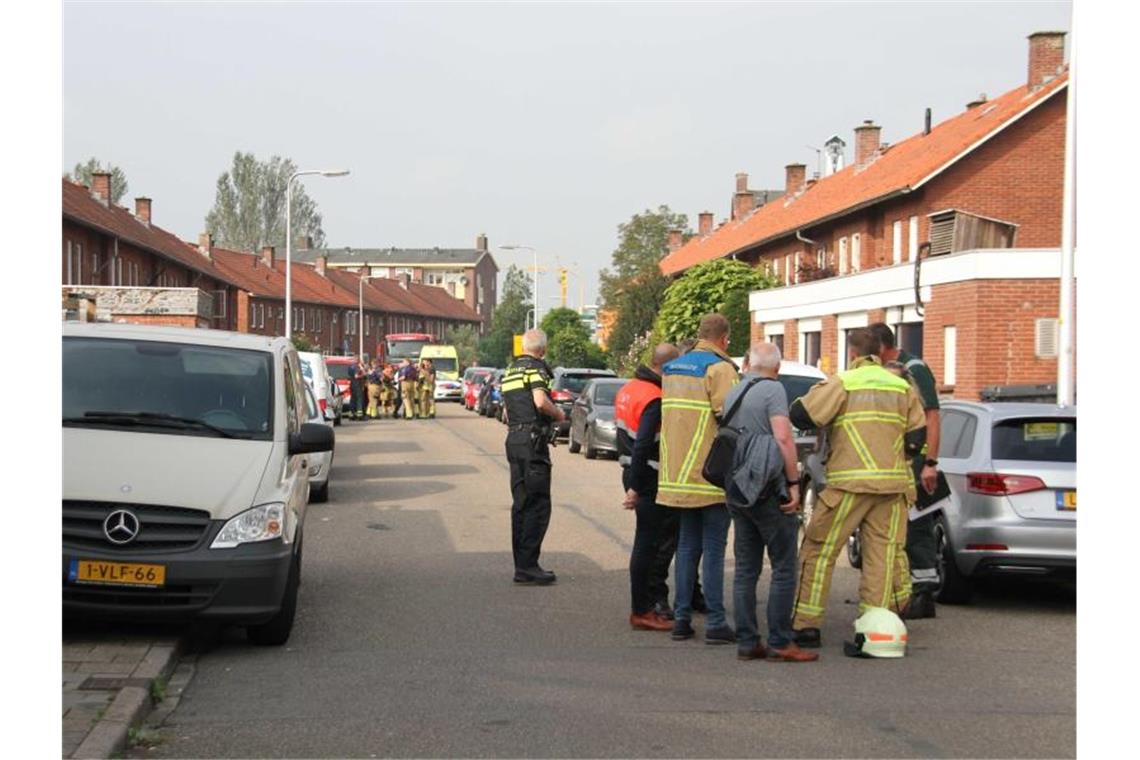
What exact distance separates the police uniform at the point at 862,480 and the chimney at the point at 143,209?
2872 inches

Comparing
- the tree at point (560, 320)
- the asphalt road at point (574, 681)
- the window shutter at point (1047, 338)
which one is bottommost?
the asphalt road at point (574, 681)

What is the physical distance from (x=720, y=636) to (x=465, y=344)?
11008cm

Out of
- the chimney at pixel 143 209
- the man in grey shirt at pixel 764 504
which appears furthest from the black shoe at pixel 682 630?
the chimney at pixel 143 209

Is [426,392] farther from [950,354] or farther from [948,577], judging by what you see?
[948,577]

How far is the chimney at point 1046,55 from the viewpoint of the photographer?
4378 centimetres

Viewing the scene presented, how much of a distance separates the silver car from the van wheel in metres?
4.58

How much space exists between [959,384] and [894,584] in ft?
81.0

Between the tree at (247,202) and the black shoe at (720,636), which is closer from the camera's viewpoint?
the black shoe at (720,636)

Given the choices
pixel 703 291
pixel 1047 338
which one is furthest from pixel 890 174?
pixel 1047 338

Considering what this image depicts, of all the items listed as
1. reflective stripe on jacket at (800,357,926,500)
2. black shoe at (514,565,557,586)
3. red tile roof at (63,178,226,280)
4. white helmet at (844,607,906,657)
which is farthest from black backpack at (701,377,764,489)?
red tile roof at (63,178,226,280)

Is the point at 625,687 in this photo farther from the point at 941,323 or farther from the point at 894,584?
the point at 941,323

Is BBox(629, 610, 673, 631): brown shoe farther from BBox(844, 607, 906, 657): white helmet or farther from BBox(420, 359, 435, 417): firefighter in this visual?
BBox(420, 359, 435, 417): firefighter

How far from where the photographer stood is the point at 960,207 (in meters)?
43.1

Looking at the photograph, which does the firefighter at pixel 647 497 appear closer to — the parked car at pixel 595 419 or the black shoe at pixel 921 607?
the black shoe at pixel 921 607
